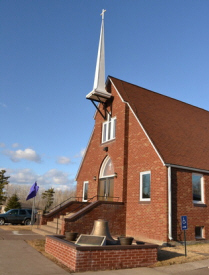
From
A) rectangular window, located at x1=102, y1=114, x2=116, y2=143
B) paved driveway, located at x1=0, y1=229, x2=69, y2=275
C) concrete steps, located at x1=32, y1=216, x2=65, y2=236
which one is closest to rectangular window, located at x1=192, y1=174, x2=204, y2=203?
rectangular window, located at x1=102, y1=114, x2=116, y2=143

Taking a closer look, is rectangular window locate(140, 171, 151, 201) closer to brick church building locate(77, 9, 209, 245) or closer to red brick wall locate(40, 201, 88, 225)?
brick church building locate(77, 9, 209, 245)

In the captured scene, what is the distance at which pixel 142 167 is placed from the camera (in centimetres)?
1550

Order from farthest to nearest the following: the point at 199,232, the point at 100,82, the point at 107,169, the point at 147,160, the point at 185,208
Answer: the point at 100,82 → the point at 107,169 → the point at 147,160 → the point at 199,232 → the point at 185,208

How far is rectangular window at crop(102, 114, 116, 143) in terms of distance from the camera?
18.9 meters

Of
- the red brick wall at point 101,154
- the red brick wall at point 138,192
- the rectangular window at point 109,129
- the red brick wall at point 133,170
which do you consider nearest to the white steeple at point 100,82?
the red brick wall at point 133,170

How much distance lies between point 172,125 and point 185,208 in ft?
19.4

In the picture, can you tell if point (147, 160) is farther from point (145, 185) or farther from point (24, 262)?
point (24, 262)

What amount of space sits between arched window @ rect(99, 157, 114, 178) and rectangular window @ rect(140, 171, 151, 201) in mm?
3015

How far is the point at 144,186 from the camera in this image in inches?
602

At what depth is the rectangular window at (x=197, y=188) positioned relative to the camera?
15.0 meters

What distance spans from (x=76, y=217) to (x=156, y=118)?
8.25 m

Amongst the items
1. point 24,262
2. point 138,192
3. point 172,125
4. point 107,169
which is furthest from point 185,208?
point 24,262

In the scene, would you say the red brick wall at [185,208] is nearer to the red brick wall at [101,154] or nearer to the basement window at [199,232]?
the basement window at [199,232]

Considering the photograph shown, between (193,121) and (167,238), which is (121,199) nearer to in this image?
(167,238)
